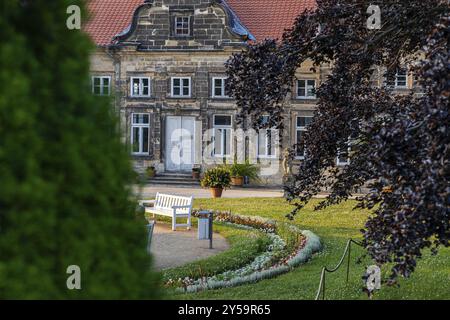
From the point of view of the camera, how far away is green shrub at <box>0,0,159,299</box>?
2.13 m

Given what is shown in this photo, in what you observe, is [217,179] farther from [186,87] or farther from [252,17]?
[252,17]

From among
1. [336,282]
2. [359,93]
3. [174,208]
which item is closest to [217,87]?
[174,208]

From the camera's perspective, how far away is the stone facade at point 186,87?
1160 inches

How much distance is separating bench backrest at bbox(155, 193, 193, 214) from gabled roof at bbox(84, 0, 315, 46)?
1425cm

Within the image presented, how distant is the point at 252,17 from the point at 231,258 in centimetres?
2112

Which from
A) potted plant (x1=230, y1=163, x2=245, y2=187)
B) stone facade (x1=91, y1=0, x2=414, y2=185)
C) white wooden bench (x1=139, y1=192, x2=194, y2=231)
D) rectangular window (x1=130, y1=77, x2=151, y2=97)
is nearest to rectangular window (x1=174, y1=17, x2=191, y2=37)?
stone facade (x1=91, y1=0, x2=414, y2=185)

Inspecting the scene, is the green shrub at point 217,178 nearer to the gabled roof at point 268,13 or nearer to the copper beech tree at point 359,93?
the gabled roof at point 268,13

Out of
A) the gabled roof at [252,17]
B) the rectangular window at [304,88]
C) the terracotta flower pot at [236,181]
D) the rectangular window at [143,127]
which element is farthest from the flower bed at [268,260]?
the gabled roof at [252,17]

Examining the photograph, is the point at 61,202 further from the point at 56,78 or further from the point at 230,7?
the point at 230,7

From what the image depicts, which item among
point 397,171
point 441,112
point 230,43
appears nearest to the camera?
point 441,112

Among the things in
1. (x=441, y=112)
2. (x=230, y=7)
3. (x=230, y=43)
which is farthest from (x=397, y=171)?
(x=230, y=7)

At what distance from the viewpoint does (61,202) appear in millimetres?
2254

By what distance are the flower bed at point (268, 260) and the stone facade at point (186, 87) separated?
41.8 ft

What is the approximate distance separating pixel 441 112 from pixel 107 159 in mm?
3480
